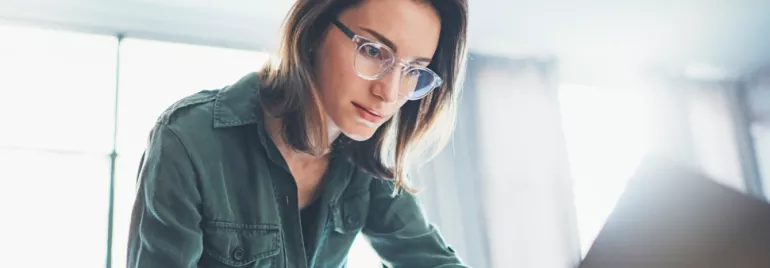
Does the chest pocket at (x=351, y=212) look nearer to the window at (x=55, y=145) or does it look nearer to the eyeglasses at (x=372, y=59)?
the eyeglasses at (x=372, y=59)

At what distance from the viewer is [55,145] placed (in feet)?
7.33

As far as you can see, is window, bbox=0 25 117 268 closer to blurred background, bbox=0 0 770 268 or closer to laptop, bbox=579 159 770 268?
blurred background, bbox=0 0 770 268

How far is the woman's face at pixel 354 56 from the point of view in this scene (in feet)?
2.55

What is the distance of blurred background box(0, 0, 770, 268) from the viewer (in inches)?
87.9

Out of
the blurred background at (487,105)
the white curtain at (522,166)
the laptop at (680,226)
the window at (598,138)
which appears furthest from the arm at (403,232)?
the window at (598,138)

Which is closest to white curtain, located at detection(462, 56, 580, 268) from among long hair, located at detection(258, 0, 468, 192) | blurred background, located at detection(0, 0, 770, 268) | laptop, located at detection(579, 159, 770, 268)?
blurred background, located at detection(0, 0, 770, 268)

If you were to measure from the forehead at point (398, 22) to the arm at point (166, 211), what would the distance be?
251mm

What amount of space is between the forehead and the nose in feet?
0.09

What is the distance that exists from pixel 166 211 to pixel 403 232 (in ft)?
1.08

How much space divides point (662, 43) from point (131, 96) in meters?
2.28

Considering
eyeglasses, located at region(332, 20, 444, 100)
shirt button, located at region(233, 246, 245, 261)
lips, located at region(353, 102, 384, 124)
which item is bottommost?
shirt button, located at region(233, 246, 245, 261)

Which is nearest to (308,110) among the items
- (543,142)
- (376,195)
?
(376,195)

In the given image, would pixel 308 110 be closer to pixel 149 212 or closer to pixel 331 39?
pixel 331 39

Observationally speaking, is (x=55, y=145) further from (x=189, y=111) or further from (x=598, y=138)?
(x=598, y=138)
